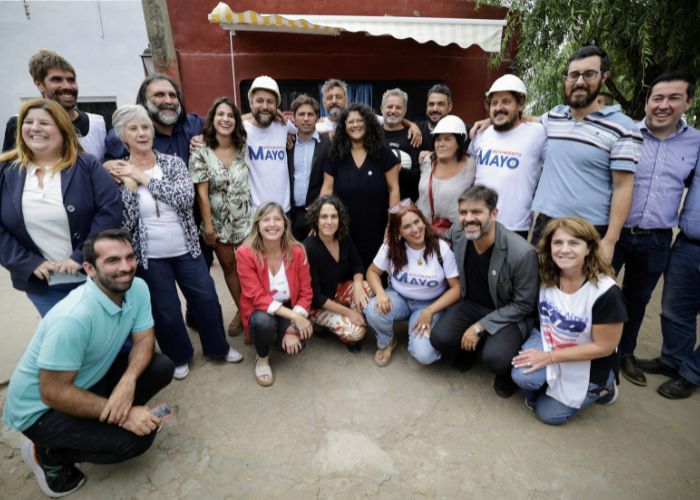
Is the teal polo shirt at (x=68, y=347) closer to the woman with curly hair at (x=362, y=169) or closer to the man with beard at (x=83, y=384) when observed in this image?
the man with beard at (x=83, y=384)

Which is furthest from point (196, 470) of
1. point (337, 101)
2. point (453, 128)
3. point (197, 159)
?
point (337, 101)

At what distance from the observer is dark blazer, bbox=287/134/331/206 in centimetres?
352

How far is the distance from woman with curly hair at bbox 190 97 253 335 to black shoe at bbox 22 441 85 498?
1.73 m

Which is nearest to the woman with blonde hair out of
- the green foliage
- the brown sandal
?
the brown sandal

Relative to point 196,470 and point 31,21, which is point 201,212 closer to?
point 196,470

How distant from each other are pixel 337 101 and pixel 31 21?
10177mm

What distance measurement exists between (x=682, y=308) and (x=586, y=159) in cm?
140

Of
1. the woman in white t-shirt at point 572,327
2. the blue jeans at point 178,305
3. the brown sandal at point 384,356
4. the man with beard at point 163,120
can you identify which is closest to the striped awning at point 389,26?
the man with beard at point 163,120

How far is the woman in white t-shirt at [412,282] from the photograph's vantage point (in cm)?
309

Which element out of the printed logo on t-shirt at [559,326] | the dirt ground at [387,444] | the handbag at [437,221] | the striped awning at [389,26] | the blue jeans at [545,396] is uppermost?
the striped awning at [389,26]

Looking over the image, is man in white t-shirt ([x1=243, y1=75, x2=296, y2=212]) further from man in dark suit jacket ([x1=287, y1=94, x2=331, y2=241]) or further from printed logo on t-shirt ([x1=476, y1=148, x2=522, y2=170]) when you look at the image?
printed logo on t-shirt ([x1=476, y1=148, x2=522, y2=170])

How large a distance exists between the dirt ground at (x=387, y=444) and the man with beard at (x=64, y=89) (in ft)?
6.32

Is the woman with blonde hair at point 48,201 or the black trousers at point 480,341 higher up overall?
the woman with blonde hair at point 48,201

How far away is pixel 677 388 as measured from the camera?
2873mm
